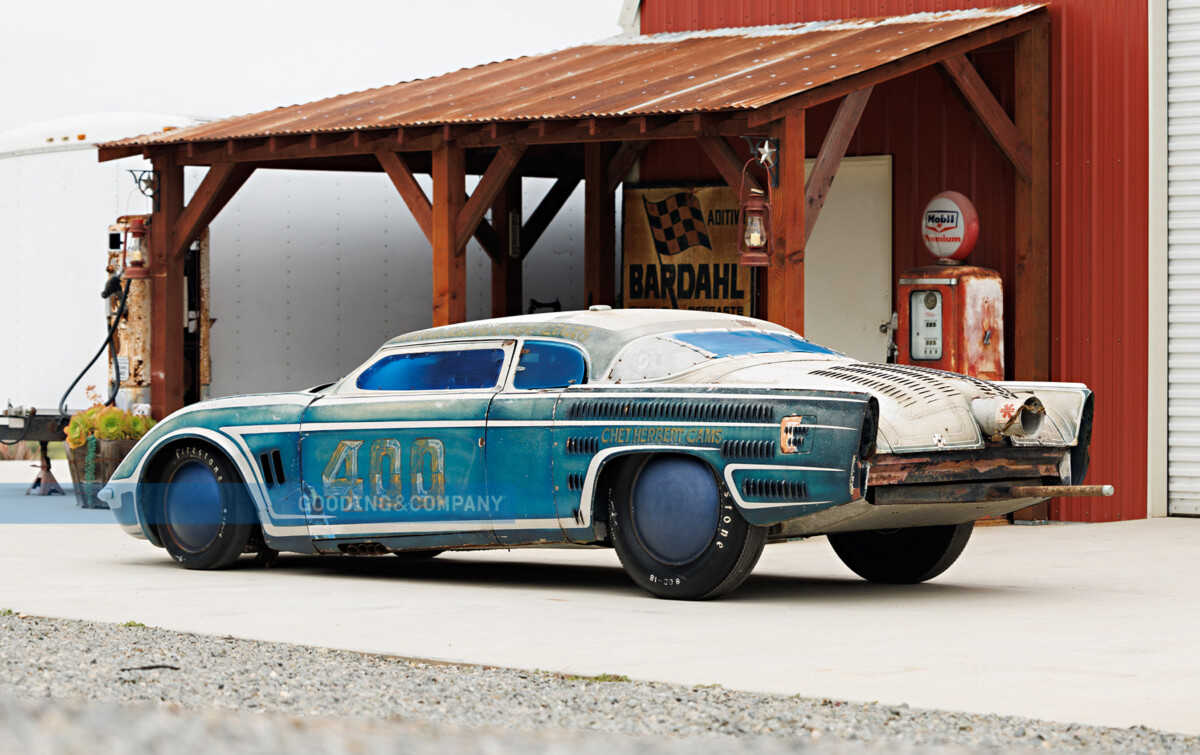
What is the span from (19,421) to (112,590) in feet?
26.8

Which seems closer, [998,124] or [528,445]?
[528,445]

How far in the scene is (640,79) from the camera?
14453mm

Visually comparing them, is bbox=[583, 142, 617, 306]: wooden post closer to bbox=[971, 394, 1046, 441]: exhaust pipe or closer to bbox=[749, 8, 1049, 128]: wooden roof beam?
bbox=[749, 8, 1049, 128]: wooden roof beam

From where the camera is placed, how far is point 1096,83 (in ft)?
47.3

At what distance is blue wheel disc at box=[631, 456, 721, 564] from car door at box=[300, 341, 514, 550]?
93cm

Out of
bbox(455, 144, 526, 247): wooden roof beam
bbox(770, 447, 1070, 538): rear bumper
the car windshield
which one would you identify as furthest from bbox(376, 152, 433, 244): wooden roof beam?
bbox(770, 447, 1070, 538): rear bumper

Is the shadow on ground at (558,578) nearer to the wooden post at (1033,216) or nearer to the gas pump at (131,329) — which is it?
the wooden post at (1033,216)

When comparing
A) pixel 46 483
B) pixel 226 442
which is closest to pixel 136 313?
pixel 46 483

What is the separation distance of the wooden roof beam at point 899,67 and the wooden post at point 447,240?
2.91 m

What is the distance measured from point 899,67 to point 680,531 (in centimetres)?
598

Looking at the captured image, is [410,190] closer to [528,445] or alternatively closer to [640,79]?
[640,79]

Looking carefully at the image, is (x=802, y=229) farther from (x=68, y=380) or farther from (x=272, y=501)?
(x=68, y=380)

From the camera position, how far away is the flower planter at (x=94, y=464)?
50.4 feet

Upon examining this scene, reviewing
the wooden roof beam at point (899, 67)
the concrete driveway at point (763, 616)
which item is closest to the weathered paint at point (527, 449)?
the concrete driveway at point (763, 616)
